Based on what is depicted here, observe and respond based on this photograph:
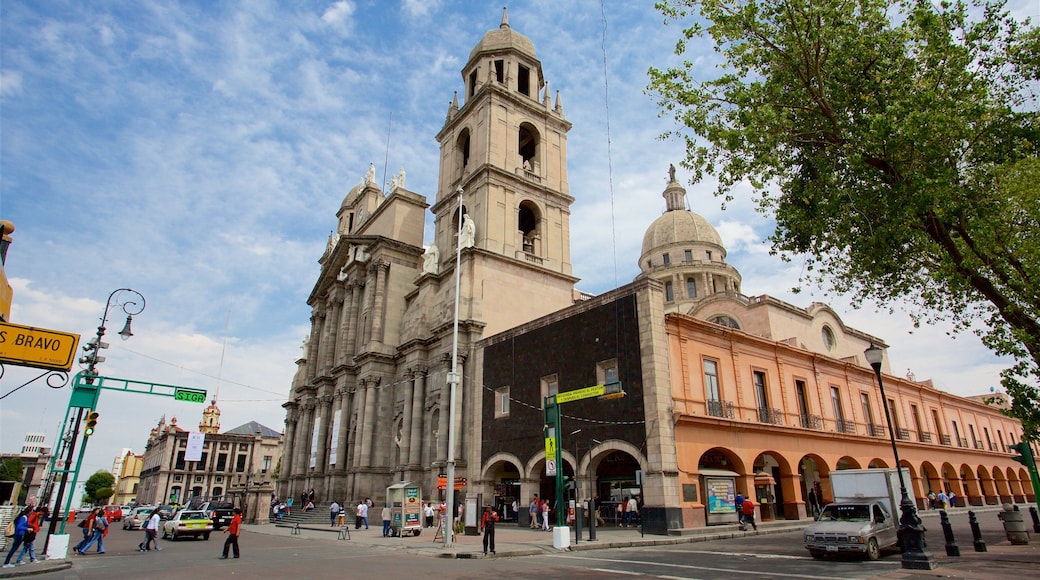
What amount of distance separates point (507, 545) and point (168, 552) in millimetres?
11728

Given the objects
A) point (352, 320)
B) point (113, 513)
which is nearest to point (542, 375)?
point (352, 320)

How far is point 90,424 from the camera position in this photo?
17.6m

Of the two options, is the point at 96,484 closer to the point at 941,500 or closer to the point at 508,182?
the point at 508,182

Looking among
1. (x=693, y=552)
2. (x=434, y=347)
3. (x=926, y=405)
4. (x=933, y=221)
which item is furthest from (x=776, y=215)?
(x=926, y=405)

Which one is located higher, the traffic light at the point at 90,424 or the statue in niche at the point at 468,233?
the statue in niche at the point at 468,233

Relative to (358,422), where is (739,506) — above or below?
below

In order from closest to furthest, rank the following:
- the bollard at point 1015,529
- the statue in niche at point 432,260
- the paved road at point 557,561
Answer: the paved road at point 557,561 < the bollard at point 1015,529 < the statue in niche at point 432,260

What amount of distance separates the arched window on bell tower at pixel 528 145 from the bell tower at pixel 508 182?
100mm

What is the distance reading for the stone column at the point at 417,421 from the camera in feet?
117

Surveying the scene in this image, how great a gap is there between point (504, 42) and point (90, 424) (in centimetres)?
3746

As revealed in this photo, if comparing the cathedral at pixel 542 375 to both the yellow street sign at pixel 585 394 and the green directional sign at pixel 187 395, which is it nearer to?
the yellow street sign at pixel 585 394

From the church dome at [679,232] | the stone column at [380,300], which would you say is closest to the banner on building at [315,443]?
the stone column at [380,300]

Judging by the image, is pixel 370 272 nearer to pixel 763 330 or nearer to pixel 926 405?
pixel 763 330

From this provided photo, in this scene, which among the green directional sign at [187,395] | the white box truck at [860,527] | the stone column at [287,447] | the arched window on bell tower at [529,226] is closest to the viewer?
the white box truck at [860,527]
